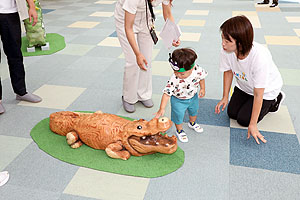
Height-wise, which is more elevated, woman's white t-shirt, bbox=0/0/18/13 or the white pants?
woman's white t-shirt, bbox=0/0/18/13

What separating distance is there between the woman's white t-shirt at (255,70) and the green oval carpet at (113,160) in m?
0.78

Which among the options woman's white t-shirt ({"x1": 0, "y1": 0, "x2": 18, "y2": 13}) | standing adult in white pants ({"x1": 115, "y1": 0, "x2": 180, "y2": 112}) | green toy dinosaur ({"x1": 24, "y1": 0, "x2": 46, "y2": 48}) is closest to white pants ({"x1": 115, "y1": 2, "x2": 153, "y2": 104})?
standing adult in white pants ({"x1": 115, "y1": 0, "x2": 180, "y2": 112})

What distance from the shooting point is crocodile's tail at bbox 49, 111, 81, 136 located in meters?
2.24

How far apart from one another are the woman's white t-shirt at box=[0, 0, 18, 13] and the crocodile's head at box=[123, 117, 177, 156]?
147cm

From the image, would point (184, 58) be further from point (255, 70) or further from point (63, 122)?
point (63, 122)

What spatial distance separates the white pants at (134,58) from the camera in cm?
238

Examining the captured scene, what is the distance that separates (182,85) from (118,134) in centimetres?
59

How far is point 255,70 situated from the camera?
204cm

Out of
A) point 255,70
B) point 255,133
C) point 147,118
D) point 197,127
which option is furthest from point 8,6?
point 255,133

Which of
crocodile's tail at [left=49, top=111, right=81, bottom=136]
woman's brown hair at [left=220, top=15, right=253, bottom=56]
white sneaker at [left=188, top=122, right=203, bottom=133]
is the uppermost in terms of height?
woman's brown hair at [left=220, top=15, right=253, bottom=56]

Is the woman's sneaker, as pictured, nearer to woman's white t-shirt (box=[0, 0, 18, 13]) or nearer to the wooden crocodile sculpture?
the wooden crocodile sculpture

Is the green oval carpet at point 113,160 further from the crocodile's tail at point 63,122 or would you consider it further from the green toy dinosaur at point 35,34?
the green toy dinosaur at point 35,34

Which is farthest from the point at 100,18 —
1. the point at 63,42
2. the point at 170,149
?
the point at 170,149

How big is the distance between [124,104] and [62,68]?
1.41m
